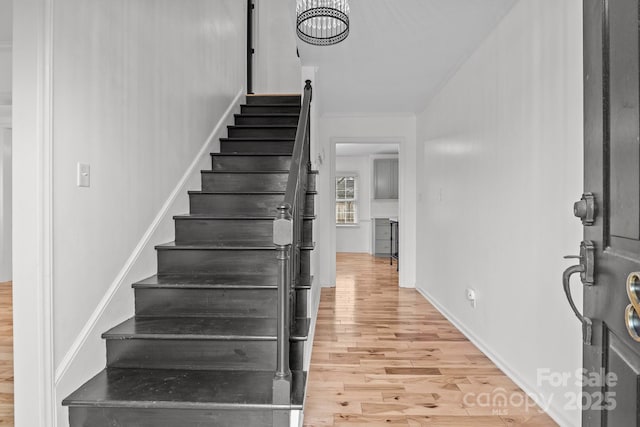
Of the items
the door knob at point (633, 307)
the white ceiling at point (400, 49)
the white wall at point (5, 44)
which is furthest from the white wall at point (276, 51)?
the door knob at point (633, 307)

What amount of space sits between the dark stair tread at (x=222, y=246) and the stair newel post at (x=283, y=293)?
754 mm

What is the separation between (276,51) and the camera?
5.92 metres

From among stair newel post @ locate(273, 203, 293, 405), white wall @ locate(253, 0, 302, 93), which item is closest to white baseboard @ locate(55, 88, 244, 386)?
stair newel post @ locate(273, 203, 293, 405)

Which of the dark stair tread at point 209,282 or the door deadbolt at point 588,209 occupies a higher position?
the door deadbolt at point 588,209

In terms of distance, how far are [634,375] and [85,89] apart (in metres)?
2.18

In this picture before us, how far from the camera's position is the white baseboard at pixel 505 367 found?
198cm

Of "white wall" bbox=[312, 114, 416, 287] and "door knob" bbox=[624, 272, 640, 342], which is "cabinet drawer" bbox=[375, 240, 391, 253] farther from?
"door knob" bbox=[624, 272, 640, 342]

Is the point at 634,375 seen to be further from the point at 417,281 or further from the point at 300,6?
the point at 417,281

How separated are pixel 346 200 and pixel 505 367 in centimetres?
692

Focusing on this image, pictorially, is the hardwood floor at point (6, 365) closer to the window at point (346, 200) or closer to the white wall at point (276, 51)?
the white wall at point (276, 51)

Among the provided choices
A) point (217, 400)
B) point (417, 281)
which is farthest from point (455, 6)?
point (417, 281)

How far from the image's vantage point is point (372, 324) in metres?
3.63

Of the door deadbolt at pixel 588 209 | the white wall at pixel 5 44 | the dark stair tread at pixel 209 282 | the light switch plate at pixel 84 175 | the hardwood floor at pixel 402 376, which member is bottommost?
the hardwood floor at pixel 402 376

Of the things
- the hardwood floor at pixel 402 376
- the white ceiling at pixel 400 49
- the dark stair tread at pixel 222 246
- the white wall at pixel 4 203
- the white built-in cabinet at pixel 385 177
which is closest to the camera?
the hardwood floor at pixel 402 376
